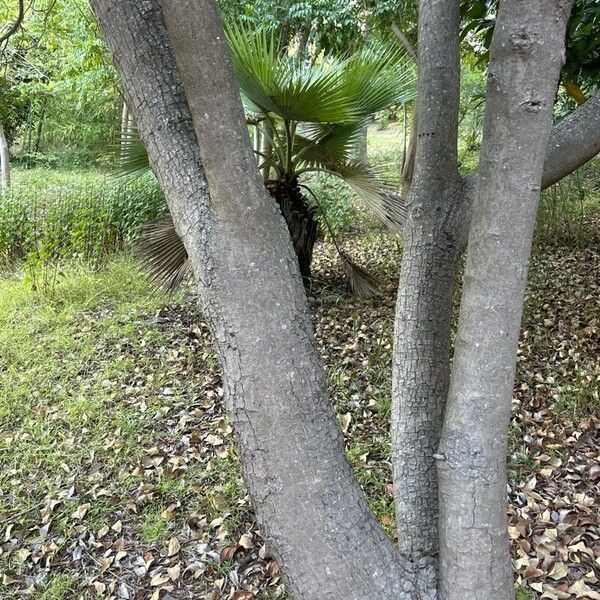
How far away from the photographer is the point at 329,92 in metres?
3.49

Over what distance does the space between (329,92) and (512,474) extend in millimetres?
2468

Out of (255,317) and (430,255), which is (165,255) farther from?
(255,317)

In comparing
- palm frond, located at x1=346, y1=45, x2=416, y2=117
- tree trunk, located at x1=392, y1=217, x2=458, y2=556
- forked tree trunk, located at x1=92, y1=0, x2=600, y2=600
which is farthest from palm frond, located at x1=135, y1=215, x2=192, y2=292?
forked tree trunk, located at x1=92, y1=0, x2=600, y2=600

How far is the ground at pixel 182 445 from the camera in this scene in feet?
6.81

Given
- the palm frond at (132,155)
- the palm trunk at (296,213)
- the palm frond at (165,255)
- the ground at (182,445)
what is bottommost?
the ground at (182,445)

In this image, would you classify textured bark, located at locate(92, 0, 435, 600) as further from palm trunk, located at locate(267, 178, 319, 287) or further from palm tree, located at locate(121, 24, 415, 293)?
palm trunk, located at locate(267, 178, 319, 287)

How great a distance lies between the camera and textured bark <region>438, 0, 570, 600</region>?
1051 millimetres

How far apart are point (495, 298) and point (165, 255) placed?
307 cm

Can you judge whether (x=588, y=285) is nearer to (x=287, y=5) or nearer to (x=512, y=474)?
(x=512, y=474)

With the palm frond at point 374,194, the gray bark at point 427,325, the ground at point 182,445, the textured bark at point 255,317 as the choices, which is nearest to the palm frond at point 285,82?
the palm frond at point 374,194

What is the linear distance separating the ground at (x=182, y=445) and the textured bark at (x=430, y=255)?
2.95 feet

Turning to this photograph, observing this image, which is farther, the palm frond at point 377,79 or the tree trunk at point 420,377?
the palm frond at point 377,79

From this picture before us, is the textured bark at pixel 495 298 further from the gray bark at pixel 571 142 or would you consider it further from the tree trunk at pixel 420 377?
the gray bark at pixel 571 142

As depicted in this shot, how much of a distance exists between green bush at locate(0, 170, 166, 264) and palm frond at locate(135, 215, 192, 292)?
163cm
